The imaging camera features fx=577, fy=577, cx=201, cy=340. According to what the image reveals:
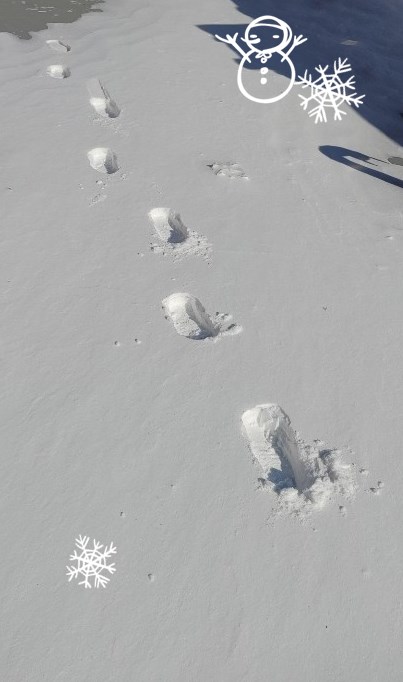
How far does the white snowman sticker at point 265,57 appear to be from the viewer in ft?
17.4

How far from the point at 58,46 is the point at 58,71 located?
0.57 m

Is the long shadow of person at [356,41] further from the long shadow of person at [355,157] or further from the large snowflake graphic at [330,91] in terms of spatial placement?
the long shadow of person at [355,157]

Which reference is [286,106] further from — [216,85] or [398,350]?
[398,350]

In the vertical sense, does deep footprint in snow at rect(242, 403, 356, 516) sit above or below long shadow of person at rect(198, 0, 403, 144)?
below

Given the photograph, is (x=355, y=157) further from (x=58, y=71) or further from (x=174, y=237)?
(x=58, y=71)

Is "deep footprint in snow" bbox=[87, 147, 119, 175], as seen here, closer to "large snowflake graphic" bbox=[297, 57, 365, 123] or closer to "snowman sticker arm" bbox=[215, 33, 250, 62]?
"large snowflake graphic" bbox=[297, 57, 365, 123]

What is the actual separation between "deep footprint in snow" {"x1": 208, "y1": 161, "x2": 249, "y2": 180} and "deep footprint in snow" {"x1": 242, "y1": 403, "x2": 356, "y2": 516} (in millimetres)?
2068

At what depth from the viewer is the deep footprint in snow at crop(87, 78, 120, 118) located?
15.7ft

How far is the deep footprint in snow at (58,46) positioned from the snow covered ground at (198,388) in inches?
34.5

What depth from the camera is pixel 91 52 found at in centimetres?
563

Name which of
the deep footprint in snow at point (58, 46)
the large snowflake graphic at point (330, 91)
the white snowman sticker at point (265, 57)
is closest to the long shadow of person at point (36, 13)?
the deep footprint in snow at point (58, 46)

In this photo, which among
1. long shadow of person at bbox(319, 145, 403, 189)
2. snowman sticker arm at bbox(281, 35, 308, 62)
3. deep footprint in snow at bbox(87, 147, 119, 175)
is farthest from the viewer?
snowman sticker arm at bbox(281, 35, 308, 62)

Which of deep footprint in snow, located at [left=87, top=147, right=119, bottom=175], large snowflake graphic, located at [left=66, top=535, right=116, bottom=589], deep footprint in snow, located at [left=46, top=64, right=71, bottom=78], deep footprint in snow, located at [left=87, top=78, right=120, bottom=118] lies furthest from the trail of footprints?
deep footprint in snow, located at [left=46, top=64, right=71, bottom=78]

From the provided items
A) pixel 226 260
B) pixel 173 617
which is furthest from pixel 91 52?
pixel 173 617
